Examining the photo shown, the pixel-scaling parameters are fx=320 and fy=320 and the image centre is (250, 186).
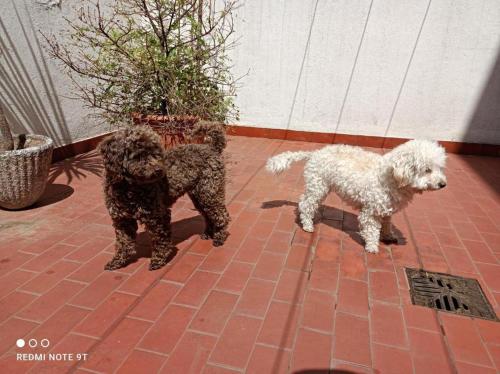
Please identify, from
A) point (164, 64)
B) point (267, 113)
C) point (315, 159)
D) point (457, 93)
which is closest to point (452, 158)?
point (457, 93)

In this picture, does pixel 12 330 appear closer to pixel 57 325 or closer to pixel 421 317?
pixel 57 325

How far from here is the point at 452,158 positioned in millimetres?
6840

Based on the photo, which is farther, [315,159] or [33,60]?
[33,60]

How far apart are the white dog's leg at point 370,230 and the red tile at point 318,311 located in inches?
37.8

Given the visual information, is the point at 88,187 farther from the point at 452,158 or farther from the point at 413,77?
the point at 452,158

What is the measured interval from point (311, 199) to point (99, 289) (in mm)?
2426

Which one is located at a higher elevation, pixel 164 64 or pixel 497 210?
pixel 164 64

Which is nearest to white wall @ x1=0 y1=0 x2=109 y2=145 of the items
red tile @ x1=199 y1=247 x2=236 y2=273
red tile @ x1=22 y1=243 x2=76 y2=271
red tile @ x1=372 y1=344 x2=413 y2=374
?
red tile @ x1=22 y1=243 x2=76 y2=271

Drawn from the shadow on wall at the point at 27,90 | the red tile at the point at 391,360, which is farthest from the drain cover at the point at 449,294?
the shadow on wall at the point at 27,90

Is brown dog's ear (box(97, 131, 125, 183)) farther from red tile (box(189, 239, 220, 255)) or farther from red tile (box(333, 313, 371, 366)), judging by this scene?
red tile (box(333, 313, 371, 366))

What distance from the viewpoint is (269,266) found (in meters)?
3.28

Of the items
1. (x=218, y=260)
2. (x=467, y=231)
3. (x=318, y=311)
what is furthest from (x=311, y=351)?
(x=467, y=231)

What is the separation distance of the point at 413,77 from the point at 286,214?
4.66 m

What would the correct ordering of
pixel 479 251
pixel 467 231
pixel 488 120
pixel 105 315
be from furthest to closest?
pixel 488 120 → pixel 467 231 → pixel 479 251 → pixel 105 315
